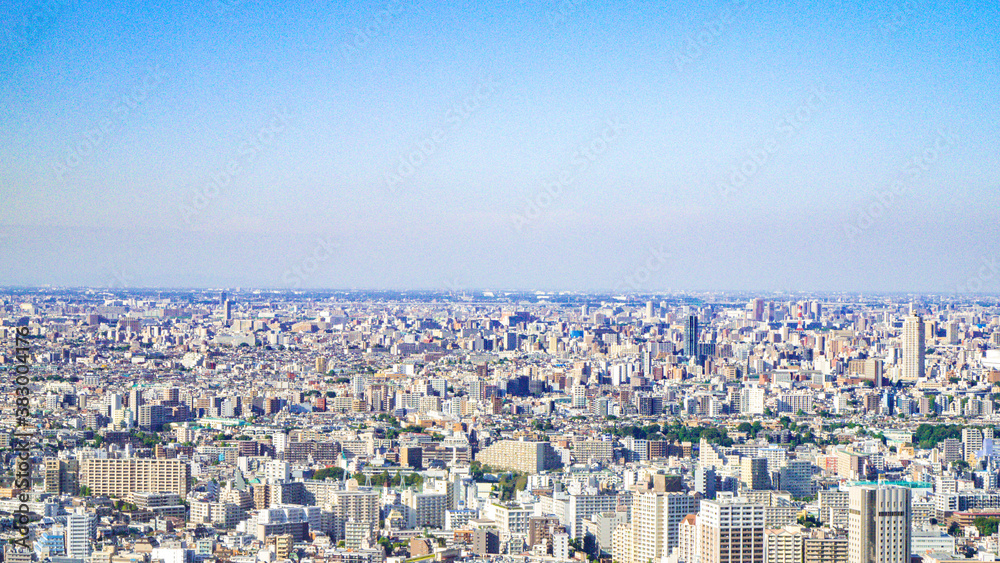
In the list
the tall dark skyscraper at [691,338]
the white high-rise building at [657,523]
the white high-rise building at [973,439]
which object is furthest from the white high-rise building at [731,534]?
the tall dark skyscraper at [691,338]

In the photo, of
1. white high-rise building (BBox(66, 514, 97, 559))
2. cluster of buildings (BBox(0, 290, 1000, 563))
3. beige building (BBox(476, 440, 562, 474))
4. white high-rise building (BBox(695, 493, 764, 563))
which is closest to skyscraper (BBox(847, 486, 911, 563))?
cluster of buildings (BBox(0, 290, 1000, 563))

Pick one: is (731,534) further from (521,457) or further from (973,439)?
(973,439)

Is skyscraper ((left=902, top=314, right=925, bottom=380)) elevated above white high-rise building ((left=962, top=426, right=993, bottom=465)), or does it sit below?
above

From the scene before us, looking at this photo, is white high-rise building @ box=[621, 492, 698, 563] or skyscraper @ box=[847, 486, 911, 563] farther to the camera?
white high-rise building @ box=[621, 492, 698, 563]

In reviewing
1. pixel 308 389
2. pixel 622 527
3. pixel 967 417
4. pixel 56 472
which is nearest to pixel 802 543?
pixel 622 527

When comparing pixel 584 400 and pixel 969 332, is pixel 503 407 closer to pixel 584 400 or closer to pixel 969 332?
pixel 584 400

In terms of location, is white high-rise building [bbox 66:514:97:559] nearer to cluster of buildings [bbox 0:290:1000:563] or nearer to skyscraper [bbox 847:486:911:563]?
cluster of buildings [bbox 0:290:1000:563]

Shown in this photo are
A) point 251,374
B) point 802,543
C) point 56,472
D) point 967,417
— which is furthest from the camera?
point 251,374
